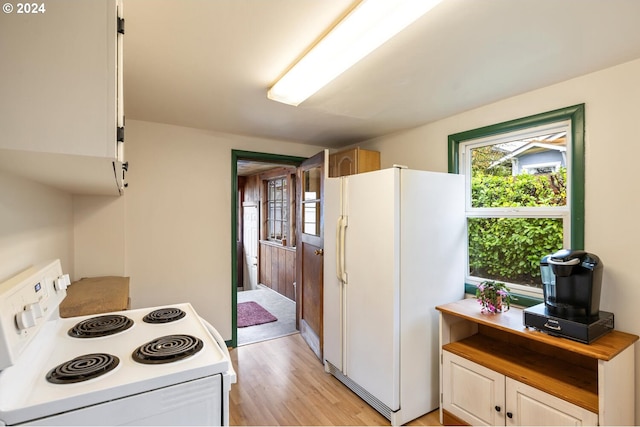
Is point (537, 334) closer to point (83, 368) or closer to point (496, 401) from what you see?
point (496, 401)

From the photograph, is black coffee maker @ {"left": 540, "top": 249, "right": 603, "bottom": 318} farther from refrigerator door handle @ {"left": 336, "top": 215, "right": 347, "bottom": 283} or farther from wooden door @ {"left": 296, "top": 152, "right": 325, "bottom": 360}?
wooden door @ {"left": 296, "top": 152, "right": 325, "bottom": 360}

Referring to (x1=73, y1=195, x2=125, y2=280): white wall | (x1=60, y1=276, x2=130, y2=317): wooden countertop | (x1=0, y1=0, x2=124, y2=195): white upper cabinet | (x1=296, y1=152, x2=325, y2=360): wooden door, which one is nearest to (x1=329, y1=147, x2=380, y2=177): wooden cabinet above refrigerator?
(x1=296, y1=152, x2=325, y2=360): wooden door

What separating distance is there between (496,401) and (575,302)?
2.46 feet

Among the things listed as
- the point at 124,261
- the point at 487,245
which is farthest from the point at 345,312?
the point at 124,261

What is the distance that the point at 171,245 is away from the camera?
3041 millimetres

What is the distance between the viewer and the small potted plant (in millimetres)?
2084

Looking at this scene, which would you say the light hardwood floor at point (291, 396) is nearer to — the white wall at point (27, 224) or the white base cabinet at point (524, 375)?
the white base cabinet at point (524, 375)

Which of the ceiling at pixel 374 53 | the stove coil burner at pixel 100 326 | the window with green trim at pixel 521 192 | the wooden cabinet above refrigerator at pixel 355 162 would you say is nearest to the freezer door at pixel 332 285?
the wooden cabinet above refrigerator at pixel 355 162

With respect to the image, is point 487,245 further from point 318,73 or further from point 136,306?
point 136,306

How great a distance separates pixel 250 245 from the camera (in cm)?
658

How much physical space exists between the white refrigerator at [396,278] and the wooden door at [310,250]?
48cm

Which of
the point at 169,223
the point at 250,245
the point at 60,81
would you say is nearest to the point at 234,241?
the point at 169,223

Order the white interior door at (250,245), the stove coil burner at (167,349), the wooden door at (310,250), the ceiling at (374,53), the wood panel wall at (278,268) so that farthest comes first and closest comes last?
the white interior door at (250,245) → the wood panel wall at (278,268) → the wooden door at (310,250) → the ceiling at (374,53) → the stove coil burner at (167,349)

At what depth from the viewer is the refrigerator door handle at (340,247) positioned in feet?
8.40
